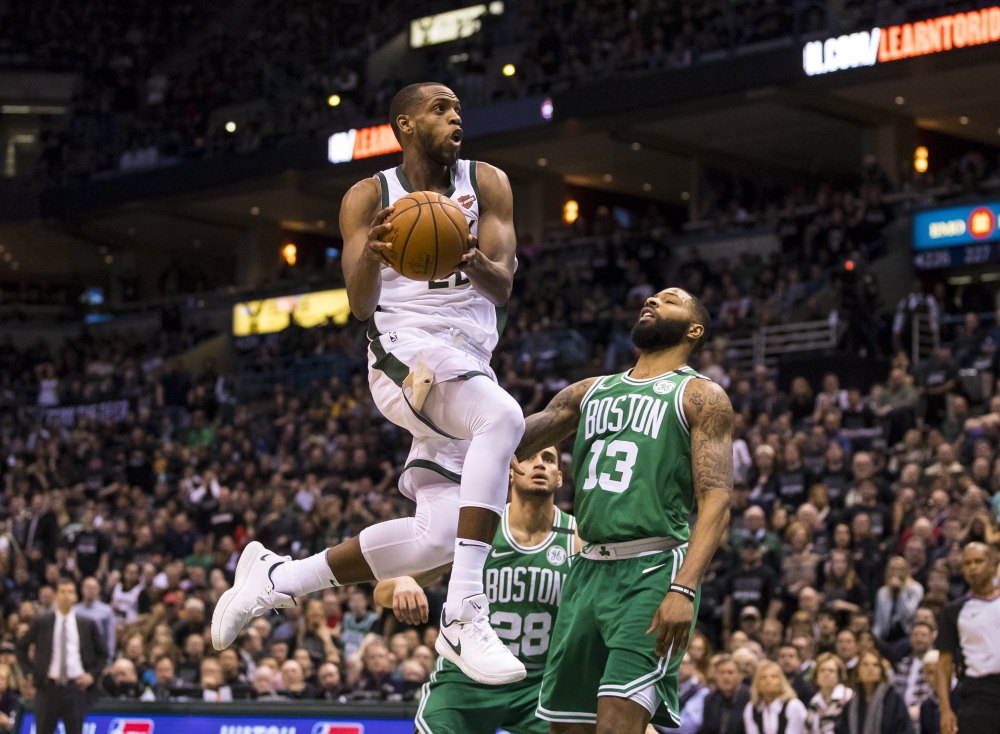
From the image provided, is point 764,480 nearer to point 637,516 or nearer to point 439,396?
point 637,516

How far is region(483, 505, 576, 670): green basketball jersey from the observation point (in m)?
7.25

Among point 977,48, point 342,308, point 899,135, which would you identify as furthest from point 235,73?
point 977,48

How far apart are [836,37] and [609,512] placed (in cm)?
1877

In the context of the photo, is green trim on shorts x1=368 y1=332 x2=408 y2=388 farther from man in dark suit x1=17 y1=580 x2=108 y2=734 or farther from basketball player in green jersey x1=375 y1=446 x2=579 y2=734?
man in dark suit x1=17 y1=580 x2=108 y2=734

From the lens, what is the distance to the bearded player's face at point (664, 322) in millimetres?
6227

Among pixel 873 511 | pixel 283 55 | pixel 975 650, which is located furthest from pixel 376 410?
pixel 975 650

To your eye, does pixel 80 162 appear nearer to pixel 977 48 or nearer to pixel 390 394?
pixel 977 48

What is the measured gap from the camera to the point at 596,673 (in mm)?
5988

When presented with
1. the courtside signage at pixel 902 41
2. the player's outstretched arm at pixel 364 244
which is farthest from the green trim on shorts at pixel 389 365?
the courtside signage at pixel 902 41

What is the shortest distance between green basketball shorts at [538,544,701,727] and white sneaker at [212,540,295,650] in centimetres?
120

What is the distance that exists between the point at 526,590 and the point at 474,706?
2.10 feet

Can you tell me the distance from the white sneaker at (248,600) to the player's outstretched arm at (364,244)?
113 centimetres

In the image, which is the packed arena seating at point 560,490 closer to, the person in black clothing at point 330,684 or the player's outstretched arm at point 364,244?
the person in black clothing at point 330,684

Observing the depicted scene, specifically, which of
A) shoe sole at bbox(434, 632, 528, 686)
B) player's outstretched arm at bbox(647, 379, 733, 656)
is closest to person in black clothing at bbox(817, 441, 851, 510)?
player's outstretched arm at bbox(647, 379, 733, 656)
